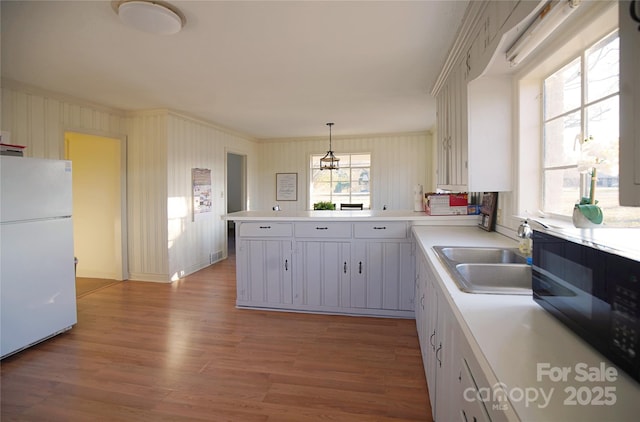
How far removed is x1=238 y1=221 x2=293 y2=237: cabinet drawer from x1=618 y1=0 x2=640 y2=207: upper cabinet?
283 centimetres

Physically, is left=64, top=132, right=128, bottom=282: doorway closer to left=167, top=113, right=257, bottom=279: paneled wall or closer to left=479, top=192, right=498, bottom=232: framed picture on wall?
left=167, top=113, right=257, bottom=279: paneled wall

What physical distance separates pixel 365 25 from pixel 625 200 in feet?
7.03

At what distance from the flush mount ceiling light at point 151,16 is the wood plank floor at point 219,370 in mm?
2367

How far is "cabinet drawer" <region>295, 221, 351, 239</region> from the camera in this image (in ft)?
10.6

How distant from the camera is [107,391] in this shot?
2.11 m

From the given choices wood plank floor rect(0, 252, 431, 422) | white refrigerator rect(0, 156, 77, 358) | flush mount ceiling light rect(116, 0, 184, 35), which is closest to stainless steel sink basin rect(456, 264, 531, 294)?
wood plank floor rect(0, 252, 431, 422)

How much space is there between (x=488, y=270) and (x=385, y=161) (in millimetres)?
5530

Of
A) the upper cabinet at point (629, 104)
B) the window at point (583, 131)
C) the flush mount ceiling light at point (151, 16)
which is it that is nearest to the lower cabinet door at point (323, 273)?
the window at point (583, 131)

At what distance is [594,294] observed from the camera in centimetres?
81

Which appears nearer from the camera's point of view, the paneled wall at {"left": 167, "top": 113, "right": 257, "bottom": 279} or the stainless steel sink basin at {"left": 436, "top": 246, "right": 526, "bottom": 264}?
the stainless steel sink basin at {"left": 436, "top": 246, "right": 526, "bottom": 264}

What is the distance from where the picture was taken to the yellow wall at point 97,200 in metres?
4.77

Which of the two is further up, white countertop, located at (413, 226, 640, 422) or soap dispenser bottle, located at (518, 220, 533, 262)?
soap dispenser bottle, located at (518, 220, 533, 262)

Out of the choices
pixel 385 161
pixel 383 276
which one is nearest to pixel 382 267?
pixel 383 276

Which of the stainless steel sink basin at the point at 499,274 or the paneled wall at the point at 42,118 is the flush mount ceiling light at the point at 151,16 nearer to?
the paneled wall at the point at 42,118
